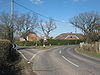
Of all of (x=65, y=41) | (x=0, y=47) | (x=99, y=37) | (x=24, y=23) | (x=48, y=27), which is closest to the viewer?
(x=0, y=47)

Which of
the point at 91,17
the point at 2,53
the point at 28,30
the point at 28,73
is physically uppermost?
the point at 91,17

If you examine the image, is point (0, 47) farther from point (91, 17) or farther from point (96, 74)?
point (91, 17)

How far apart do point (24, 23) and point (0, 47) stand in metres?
58.2

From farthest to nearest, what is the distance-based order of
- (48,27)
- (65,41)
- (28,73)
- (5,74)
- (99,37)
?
1. (48,27)
2. (65,41)
3. (99,37)
4. (28,73)
5. (5,74)

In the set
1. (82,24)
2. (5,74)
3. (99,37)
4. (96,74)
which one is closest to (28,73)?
(5,74)

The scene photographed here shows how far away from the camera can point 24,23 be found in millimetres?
69375

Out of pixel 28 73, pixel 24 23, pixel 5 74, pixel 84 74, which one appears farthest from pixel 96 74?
pixel 24 23

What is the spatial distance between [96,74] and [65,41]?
66829mm

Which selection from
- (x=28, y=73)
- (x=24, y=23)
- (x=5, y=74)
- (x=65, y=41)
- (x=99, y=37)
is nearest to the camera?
(x=5, y=74)

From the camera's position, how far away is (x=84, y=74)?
1040cm

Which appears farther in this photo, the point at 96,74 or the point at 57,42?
the point at 57,42

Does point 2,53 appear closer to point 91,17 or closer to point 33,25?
point 33,25

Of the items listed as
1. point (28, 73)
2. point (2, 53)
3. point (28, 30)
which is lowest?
point (28, 73)

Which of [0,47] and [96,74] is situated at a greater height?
[0,47]
